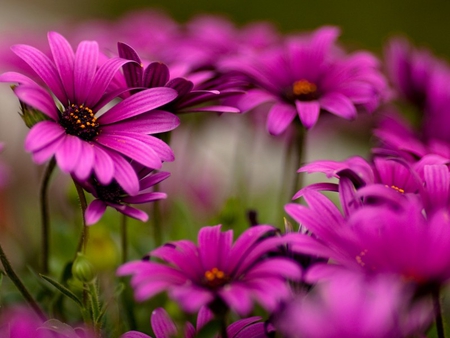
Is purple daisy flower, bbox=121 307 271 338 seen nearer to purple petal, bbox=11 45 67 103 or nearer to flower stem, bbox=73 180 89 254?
flower stem, bbox=73 180 89 254

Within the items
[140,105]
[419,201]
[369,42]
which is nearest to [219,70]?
[140,105]

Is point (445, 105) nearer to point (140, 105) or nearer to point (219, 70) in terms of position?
point (219, 70)

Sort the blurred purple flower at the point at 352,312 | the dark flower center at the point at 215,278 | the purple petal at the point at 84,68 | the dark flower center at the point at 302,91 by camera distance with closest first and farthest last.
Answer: the blurred purple flower at the point at 352,312 < the dark flower center at the point at 215,278 < the purple petal at the point at 84,68 < the dark flower center at the point at 302,91

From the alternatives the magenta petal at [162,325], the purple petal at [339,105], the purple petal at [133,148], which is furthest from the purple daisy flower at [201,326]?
the purple petal at [339,105]

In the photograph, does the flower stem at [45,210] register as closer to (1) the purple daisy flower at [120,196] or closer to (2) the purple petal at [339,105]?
(1) the purple daisy flower at [120,196]

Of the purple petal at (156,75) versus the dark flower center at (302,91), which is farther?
the dark flower center at (302,91)
